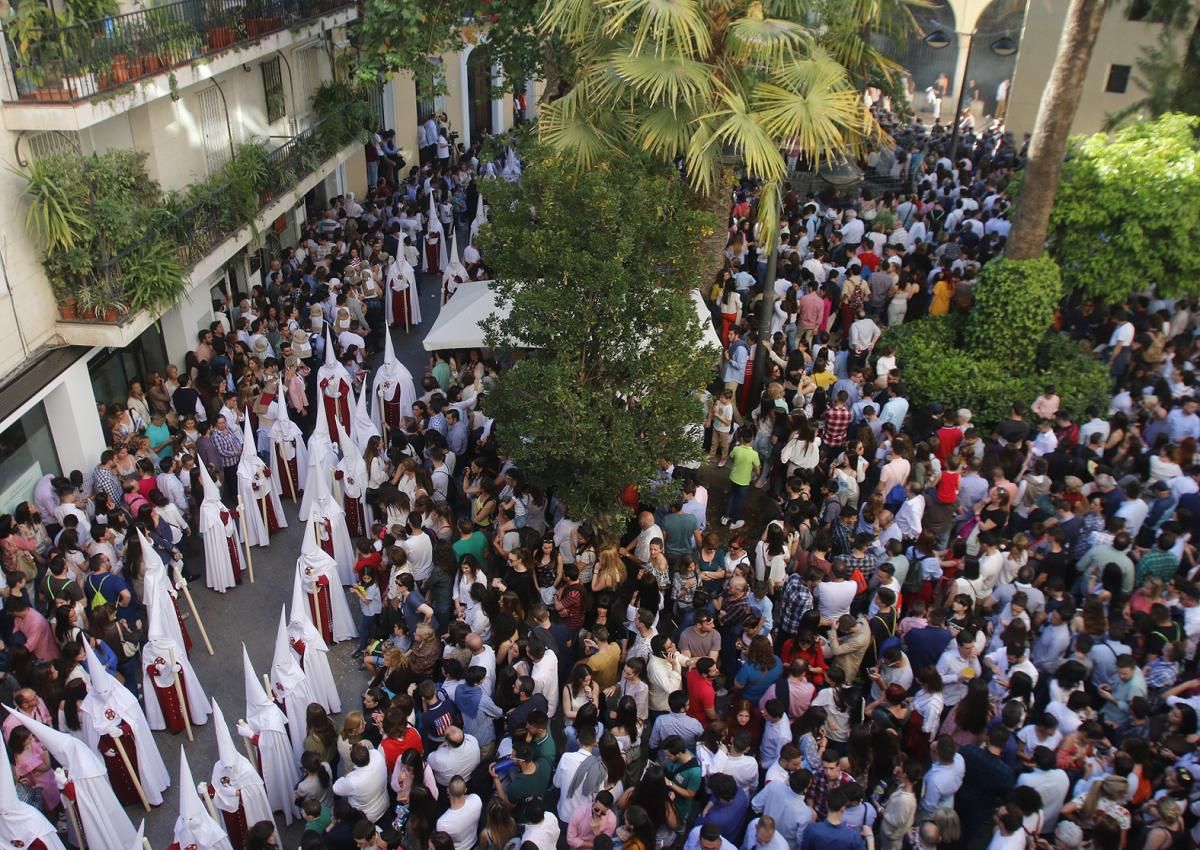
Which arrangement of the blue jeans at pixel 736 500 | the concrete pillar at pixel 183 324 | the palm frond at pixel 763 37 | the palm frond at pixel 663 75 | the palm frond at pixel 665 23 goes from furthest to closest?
1. the concrete pillar at pixel 183 324
2. the blue jeans at pixel 736 500
3. the palm frond at pixel 663 75
4. the palm frond at pixel 763 37
5. the palm frond at pixel 665 23

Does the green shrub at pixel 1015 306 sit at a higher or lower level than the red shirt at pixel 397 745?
higher

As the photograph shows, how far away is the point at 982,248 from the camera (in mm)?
18562

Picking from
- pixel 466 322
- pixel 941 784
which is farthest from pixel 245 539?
pixel 941 784

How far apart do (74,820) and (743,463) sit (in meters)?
7.09

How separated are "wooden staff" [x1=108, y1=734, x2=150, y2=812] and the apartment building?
4.57 metres

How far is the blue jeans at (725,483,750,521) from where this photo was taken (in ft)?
39.7

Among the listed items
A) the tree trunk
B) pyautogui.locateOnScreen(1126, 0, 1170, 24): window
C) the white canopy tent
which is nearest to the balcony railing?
the white canopy tent

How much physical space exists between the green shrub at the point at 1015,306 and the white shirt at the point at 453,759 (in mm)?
10013

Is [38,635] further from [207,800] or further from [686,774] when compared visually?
[686,774]

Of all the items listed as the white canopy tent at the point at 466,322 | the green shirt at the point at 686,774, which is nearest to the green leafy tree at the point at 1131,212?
the white canopy tent at the point at 466,322

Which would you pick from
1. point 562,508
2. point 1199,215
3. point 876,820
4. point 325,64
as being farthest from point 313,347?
point 1199,215

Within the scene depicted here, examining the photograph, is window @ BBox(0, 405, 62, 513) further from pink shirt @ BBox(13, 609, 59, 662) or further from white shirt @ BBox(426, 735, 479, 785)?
white shirt @ BBox(426, 735, 479, 785)

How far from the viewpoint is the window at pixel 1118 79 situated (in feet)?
88.1

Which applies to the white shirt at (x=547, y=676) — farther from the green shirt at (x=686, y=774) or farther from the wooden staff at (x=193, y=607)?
the wooden staff at (x=193, y=607)
